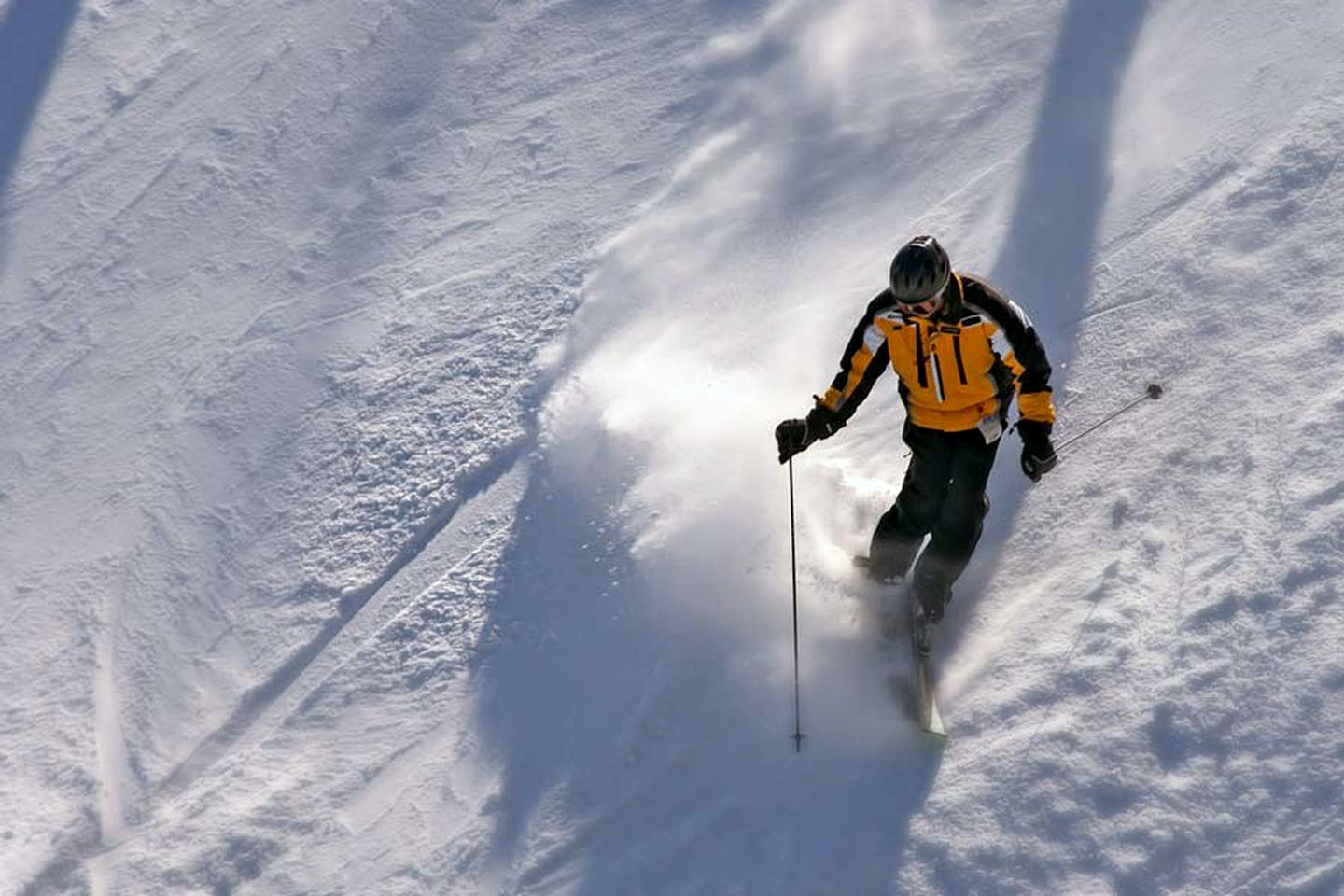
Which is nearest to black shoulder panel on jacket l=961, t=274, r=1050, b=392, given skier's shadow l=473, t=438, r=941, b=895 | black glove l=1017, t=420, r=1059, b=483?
black glove l=1017, t=420, r=1059, b=483

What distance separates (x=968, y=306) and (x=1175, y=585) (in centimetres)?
155

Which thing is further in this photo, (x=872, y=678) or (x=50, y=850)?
(x=50, y=850)

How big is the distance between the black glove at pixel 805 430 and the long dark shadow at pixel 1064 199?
3.20 feet

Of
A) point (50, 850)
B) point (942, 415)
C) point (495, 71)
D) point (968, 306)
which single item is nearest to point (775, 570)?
point (942, 415)

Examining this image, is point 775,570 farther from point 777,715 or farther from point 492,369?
point 492,369

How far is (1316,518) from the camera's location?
591cm

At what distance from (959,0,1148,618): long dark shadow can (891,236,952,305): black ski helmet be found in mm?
1585

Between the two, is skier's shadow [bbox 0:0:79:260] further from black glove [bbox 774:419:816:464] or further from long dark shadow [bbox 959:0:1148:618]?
long dark shadow [bbox 959:0:1148:618]

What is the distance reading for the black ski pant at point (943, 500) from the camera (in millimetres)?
5766

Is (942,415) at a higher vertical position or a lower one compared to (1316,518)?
higher

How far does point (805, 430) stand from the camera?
5926 millimetres

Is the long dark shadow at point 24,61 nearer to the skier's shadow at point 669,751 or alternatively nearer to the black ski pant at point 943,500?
the skier's shadow at point 669,751

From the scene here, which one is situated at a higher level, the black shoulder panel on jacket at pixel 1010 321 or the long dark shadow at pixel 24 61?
the long dark shadow at pixel 24 61

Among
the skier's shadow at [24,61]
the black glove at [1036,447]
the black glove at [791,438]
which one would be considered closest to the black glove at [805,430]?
the black glove at [791,438]
